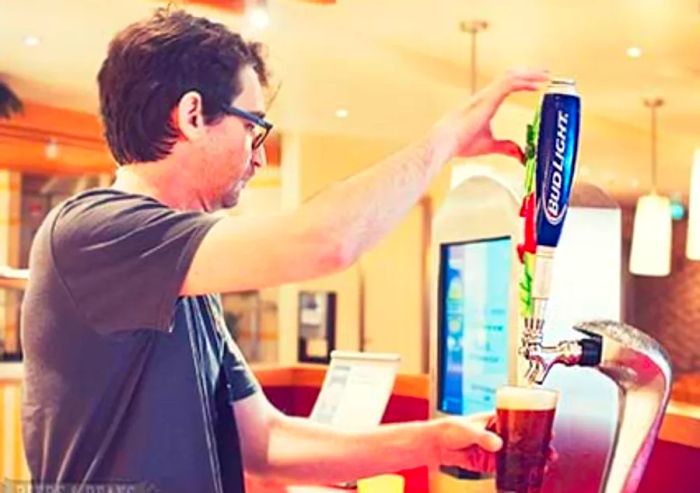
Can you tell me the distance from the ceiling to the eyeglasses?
7.10 ft

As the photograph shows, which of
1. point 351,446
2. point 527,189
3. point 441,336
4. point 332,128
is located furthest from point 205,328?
point 332,128

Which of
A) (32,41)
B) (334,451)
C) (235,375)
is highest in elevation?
(32,41)

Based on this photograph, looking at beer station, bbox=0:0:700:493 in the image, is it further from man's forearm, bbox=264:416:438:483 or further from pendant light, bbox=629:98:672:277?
pendant light, bbox=629:98:672:277

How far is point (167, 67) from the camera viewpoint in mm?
1184

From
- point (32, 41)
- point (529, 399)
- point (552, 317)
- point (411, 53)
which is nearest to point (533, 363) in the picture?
point (529, 399)

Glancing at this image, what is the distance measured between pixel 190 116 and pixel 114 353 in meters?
0.29

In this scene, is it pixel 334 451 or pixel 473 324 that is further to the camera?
pixel 473 324

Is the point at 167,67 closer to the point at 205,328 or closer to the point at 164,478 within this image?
the point at 205,328

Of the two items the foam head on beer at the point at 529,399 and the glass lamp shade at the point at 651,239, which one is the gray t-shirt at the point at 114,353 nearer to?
the foam head on beer at the point at 529,399

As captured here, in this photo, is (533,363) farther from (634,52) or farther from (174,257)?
(634,52)

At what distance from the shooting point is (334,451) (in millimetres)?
1419

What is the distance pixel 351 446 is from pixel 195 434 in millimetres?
333

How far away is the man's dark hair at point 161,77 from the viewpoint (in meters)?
1.18

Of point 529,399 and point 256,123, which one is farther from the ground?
point 256,123
